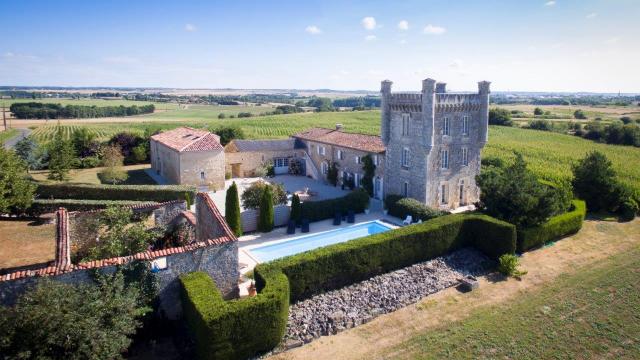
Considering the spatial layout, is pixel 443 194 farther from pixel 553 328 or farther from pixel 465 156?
pixel 553 328

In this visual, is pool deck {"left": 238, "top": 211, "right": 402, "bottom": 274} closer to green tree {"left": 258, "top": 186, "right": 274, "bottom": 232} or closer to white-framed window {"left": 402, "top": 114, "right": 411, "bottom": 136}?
green tree {"left": 258, "top": 186, "right": 274, "bottom": 232}

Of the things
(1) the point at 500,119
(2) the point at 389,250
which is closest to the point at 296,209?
(2) the point at 389,250

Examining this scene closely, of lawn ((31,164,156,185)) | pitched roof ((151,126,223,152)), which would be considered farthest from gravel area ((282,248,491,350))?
lawn ((31,164,156,185))

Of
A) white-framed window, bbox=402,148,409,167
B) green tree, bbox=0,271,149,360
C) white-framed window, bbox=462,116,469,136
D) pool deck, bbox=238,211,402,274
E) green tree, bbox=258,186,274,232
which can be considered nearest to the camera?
green tree, bbox=0,271,149,360

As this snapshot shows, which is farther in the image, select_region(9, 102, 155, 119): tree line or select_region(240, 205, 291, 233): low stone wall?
select_region(9, 102, 155, 119): tree line

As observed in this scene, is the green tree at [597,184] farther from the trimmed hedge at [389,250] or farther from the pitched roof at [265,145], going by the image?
the pitched roof at [265,145]

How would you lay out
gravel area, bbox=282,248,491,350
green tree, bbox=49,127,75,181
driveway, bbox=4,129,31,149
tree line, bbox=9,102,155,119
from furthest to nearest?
1. tree line, bbox=9,102,155,119
2. driveway, bbox=4,129,31,149
3. green tree, bbox=49,127,75,181
4. gravel area, bbox=282,248,491,350

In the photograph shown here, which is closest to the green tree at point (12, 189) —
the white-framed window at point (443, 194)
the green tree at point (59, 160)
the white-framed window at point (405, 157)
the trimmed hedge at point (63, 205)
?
the trimmed hedge at point (63, 205)
